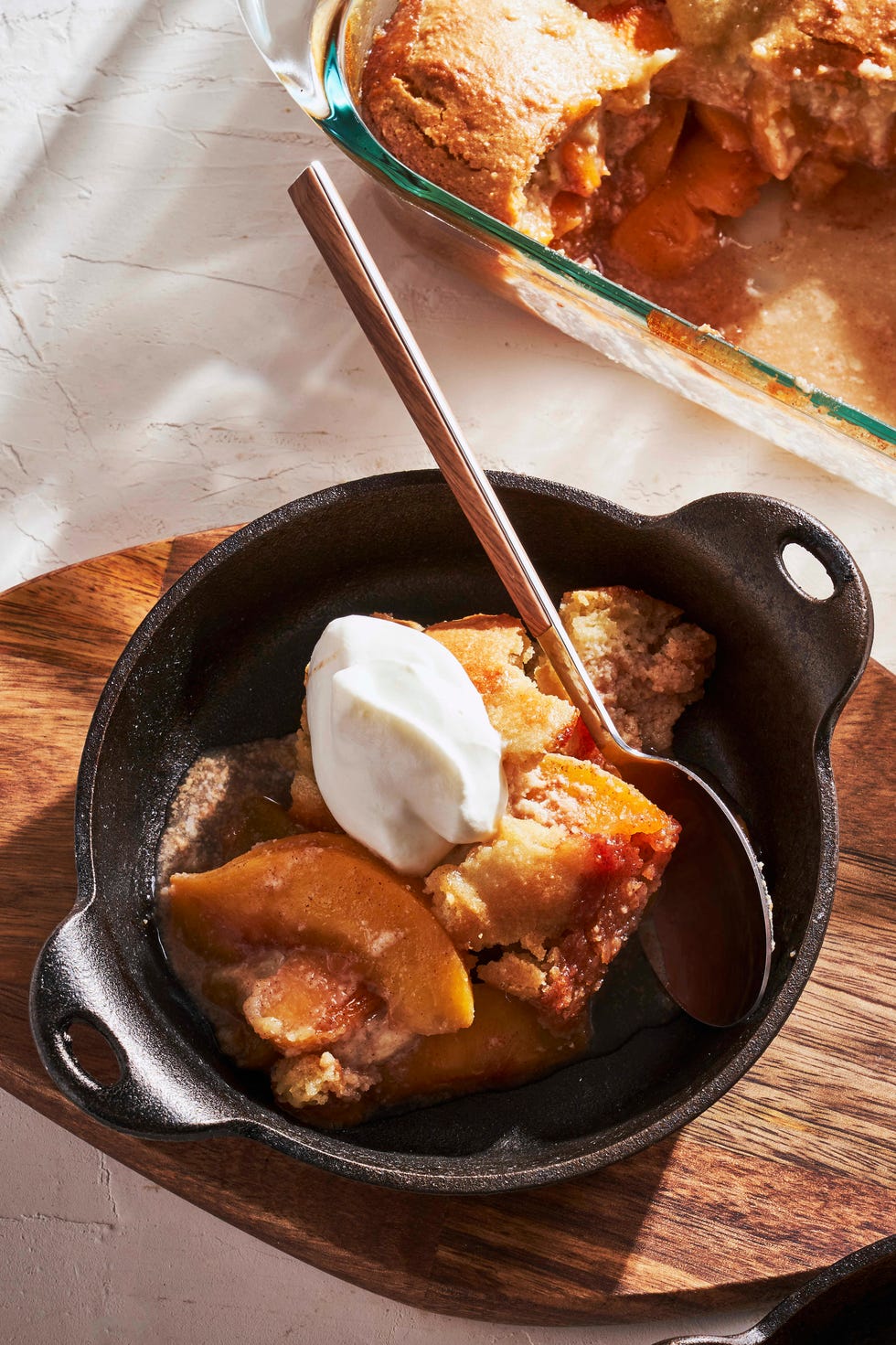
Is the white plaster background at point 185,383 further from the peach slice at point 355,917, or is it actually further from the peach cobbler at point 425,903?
the peach slice at point 355,917

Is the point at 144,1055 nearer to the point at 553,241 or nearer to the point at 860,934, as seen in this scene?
the point at 860,934

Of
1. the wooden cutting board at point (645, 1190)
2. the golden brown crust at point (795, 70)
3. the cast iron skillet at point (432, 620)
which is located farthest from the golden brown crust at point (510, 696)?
the golden brown crust at point (795, 70)

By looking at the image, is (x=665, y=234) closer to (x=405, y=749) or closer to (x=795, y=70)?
(x=795, y=70)

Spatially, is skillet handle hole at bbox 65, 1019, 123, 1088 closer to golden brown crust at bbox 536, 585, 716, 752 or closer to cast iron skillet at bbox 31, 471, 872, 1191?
cast iron skillet at bbox 31, 471, 872, 1191

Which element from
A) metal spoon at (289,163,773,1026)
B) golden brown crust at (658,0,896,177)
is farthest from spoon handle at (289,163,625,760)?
golden brown crust at (658,0,896,177)

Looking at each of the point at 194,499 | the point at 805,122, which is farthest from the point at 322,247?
the point at 805,122

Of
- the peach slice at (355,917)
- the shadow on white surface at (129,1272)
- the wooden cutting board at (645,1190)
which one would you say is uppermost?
the peach slice at (355,917)

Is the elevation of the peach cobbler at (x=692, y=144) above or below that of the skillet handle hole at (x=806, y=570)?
above
